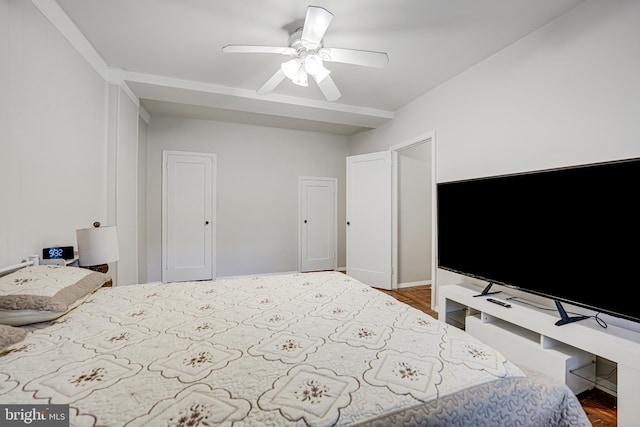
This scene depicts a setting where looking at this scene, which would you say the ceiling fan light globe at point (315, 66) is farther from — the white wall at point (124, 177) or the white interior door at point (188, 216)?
the white interior door at point (188, 216)

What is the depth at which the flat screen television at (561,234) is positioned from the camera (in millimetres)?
1450

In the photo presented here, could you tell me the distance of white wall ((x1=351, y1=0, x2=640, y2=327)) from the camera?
1.64m

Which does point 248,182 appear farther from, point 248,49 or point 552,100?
point 552,100

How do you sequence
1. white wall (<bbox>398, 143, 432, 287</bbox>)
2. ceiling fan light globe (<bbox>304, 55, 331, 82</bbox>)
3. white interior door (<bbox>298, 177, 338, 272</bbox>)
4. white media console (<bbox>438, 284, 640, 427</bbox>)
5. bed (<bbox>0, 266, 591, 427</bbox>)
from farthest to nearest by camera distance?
white interior door (<bbox>298, 177, 338, 272</bbox>)
white wall (<bbox>398, 143, 432, 287</bbox>)
ceiling fan light globe (<bbox>304, 55, 331, 82</bbox>)
white media console (<bbox>438, 284, 640, 427</bbox>)
bed (<bbox>0, 266, 591, 427</bbox>)

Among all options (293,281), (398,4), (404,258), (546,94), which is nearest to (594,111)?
(546,94)

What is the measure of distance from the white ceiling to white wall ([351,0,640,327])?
0.15 m

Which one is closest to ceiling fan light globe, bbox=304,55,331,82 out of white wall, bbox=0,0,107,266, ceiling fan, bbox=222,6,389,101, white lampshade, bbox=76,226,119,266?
ceiling fan, bbox=222,6,389,101

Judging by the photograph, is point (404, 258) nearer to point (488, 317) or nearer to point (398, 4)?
point (488, 317)

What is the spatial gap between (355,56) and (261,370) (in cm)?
204

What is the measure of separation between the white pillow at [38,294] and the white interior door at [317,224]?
3.57 metres

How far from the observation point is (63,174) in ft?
6.55

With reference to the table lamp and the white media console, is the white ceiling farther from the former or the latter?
the white media console

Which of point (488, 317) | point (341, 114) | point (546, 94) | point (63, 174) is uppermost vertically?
point (341, 114)

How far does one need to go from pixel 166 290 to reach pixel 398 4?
248cm
